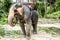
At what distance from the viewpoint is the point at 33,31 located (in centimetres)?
1057

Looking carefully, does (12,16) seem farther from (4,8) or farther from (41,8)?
(41,8)

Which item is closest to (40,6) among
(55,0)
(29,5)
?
(55,0)

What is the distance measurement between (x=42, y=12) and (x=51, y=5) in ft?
6.29

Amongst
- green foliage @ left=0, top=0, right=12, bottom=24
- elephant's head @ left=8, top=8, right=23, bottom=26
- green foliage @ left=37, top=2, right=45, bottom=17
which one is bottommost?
green foliage @ left=37, top=2, right=45, bottom=17

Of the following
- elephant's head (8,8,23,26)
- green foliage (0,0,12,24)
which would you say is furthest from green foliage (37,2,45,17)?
elephant's head (8,8,23,26)


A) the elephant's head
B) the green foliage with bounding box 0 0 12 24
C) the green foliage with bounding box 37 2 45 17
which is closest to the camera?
the elephant's head

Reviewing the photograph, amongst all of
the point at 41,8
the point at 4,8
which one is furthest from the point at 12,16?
the point at 41,8

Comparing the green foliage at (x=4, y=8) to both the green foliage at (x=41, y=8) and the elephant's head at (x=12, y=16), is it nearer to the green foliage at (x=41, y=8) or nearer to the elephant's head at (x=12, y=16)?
the green foliage at (x=41, y=8)

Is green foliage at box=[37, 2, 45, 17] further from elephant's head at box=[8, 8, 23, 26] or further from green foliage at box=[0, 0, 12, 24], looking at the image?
elephant's head at box=[8, 8, 23, 26]

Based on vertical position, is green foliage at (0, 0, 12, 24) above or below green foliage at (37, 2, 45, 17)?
above

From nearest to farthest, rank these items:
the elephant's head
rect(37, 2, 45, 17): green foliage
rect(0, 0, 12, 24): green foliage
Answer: the elephant's head < rect(0, 0, 12, 24): green foliage < rect(37, 2, 45, 17): green foliage

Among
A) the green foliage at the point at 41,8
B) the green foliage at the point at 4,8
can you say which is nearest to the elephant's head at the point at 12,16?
the green foliage at the point at 4,8

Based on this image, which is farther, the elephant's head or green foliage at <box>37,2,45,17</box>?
green foliage at <box>37,2,45,17</box>

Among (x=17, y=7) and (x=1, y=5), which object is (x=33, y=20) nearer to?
(x=17, y=7)
